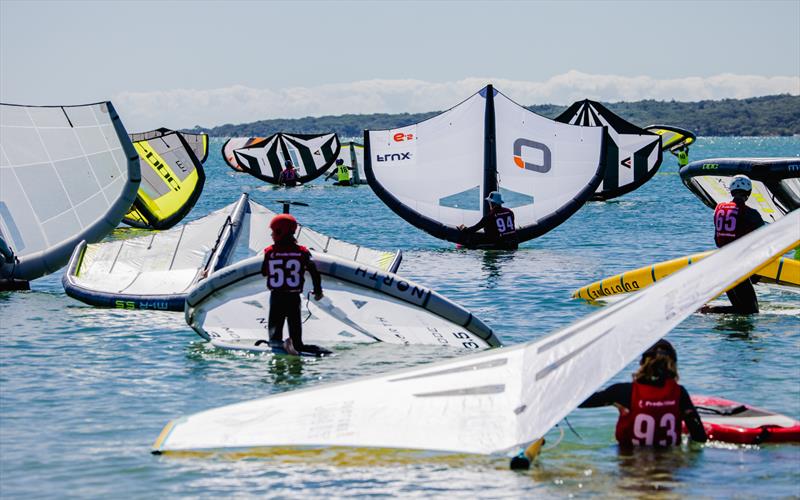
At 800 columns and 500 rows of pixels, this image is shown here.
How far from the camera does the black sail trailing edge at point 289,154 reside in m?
64.8

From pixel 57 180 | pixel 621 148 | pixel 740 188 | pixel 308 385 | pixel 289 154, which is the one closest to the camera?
pixel 308 385

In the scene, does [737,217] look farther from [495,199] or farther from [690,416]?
[495,199]

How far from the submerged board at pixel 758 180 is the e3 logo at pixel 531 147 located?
15.5 ft

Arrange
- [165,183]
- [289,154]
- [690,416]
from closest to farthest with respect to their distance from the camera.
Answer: [690,416] < [165,183] < [289,154]

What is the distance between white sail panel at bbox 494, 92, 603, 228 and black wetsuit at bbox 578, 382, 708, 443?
18229mm

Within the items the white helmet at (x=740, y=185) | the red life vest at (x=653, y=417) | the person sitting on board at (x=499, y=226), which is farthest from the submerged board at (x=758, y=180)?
the red life vest at (x=653, y=417)

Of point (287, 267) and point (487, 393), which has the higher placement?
point (287, 267)

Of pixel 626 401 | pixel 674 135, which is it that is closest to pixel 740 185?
pixel 626 401

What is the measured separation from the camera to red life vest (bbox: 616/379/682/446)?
934cm

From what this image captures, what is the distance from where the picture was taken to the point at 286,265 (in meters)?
13.3

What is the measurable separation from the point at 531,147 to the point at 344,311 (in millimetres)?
14794

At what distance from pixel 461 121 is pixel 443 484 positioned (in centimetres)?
1962

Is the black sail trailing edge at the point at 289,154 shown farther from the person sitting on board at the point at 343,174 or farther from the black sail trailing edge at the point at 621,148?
the black sail trailing edge at the point at 621,148

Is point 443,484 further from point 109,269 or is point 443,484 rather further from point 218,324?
point 109,269
